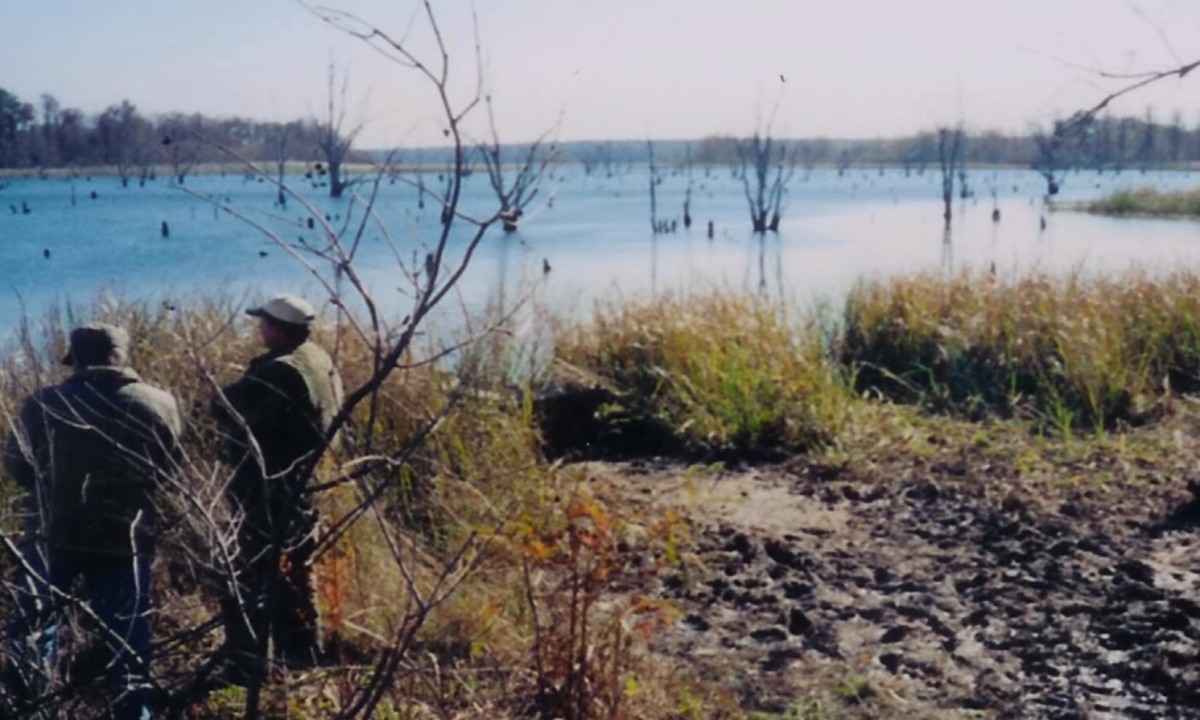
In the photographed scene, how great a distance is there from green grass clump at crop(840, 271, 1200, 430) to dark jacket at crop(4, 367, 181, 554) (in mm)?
6600

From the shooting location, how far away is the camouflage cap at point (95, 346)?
17.0 feet

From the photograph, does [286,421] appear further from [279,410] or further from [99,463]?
[99,463]

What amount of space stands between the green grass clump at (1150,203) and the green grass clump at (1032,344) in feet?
164

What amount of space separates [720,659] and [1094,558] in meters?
2.30

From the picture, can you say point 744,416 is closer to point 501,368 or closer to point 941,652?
point 501,368

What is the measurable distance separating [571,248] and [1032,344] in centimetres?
3750

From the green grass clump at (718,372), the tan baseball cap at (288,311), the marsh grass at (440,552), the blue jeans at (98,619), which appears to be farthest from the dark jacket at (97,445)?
the green grass clump at (718,372)

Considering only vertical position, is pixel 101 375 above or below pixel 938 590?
above

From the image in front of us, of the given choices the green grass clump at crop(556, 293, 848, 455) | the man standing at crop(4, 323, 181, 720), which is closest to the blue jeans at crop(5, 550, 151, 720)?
the man standing at crop(4, 323, 181, 720)

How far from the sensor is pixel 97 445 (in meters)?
5.13

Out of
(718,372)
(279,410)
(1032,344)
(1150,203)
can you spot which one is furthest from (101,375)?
(1150,203)

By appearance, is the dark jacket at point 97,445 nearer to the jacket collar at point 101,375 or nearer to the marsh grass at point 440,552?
the jacket collar at point 101,375

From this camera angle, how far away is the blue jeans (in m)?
3.52

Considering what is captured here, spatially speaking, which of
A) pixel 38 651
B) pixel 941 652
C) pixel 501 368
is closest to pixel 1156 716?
pixel 941 652
